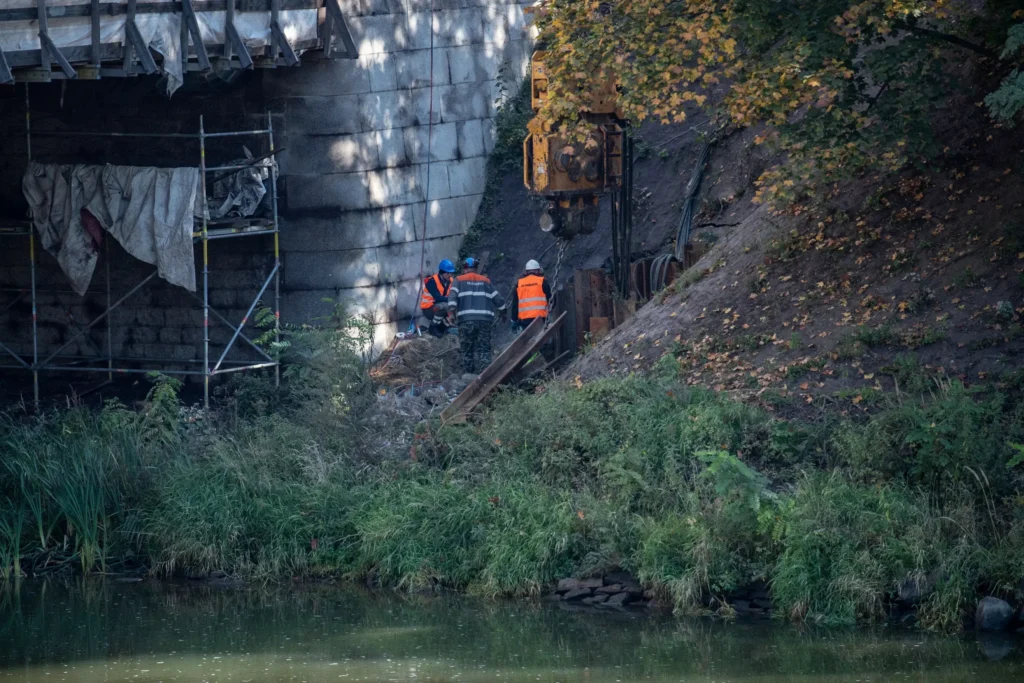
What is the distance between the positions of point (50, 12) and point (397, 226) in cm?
603

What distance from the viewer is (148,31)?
614 inches

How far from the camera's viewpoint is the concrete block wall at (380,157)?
61.5 ft

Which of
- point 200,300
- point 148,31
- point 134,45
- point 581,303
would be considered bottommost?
point 581,303

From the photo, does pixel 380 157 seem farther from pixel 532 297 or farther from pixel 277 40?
pixel 532 297

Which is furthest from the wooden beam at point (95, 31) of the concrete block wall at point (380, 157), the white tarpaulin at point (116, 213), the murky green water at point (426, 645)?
the murky green water at point (426, 645)

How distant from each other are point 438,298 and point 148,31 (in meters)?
5.72

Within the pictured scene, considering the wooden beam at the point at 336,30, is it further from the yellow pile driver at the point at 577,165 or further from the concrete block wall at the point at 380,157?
the yellow pile driver at the point at 577,165

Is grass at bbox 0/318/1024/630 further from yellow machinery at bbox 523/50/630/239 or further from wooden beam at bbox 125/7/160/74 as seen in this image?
wooden beam at bbox 125/7/160/74

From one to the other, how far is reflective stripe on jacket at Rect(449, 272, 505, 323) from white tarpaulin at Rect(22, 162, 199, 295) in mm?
3461

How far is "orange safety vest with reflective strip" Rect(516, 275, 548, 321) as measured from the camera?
18.2m

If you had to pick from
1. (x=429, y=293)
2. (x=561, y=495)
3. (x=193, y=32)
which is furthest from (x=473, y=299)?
(x=561, y=495)

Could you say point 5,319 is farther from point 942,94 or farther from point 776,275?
point 942,94

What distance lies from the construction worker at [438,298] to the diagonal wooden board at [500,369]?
2649mm

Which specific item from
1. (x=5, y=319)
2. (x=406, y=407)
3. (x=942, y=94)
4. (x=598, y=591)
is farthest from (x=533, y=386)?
(x=5, y=319)
